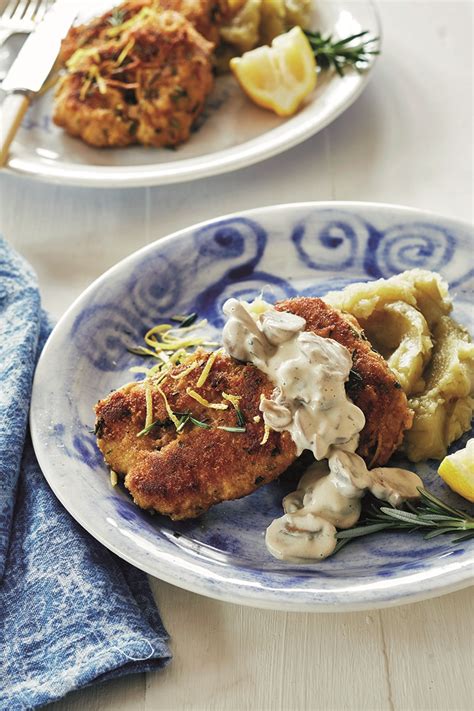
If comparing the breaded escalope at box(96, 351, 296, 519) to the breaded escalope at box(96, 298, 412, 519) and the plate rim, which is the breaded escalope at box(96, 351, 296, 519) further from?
the plate rim

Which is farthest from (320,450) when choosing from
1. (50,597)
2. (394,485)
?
(50,597)

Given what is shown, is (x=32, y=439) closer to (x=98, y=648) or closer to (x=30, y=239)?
(x=98, y=648)

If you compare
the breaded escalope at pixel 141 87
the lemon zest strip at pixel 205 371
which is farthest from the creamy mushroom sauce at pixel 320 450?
the breaded escalope at pixel 141 87

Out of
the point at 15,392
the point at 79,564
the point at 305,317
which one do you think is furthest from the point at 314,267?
the point at 79,564

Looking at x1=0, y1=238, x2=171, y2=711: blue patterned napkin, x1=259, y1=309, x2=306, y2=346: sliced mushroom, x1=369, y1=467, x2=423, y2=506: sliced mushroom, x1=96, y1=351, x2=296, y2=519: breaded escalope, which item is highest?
x1=259, y1=309, x2=306, y2=346: sliced mushroom

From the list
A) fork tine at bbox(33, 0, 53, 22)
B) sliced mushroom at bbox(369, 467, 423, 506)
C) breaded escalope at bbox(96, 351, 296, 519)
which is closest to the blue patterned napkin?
breaded escalope at bbox(96, 351, 296, 519)

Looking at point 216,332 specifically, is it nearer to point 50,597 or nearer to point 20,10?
point 50,597
